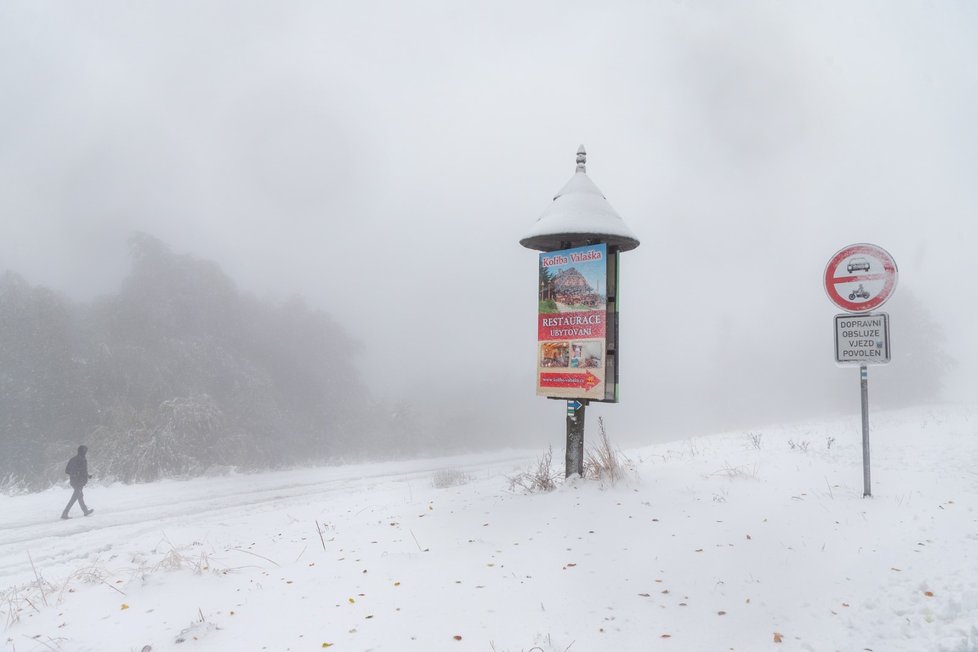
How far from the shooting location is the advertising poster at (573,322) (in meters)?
7.29

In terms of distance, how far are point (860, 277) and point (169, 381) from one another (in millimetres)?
25027

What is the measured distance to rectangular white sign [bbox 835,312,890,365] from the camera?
6375 mm

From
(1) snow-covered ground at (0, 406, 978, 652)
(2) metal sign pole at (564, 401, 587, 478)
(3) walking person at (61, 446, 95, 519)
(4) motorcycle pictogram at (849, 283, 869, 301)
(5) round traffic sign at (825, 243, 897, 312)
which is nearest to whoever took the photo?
(1) snow-covered ground at (0, 406, 978, 652)

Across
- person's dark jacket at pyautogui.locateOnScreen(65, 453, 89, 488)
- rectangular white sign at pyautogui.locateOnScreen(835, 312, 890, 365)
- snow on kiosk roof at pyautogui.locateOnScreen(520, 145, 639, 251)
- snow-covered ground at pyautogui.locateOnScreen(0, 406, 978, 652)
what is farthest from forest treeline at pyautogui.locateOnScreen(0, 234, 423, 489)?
rectangular white sign at pyautogui.locateOnScreen(835, 312, 890, 365)

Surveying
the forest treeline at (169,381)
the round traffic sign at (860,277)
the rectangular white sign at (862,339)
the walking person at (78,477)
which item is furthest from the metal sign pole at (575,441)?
the forest treeline at (169,381)

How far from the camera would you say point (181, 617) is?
4.39 meters

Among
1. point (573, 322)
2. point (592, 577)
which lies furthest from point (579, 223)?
point (592, 577)

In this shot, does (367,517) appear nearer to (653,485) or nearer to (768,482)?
(653,485)

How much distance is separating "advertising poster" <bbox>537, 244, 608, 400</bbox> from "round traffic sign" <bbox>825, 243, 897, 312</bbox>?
2753mm

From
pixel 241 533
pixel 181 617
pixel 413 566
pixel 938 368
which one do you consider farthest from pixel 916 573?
pixel 938 368

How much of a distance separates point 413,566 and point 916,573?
4.15 metres

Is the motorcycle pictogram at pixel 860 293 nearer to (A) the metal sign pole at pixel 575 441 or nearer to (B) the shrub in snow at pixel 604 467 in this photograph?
(B) the shrub in snow at pixel 604 467

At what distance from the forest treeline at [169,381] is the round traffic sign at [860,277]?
69.1 ft

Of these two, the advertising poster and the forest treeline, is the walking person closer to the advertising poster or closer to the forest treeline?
the forest treeline
